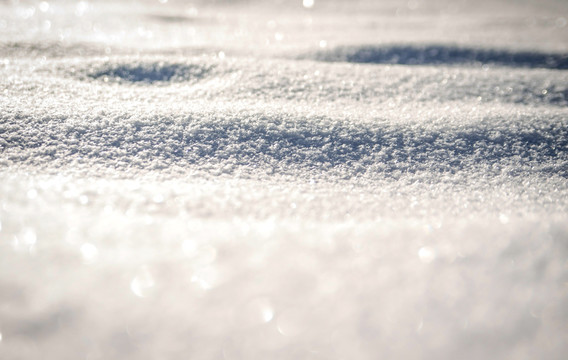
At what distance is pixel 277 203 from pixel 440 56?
1.23 metres

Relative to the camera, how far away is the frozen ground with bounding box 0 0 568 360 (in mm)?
535

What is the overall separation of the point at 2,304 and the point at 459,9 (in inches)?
122

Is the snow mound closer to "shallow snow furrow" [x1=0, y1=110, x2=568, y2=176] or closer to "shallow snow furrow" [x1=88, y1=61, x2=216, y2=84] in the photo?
"shallow snow furrow" [x1=88, y1=61, x2=216, y2=84]

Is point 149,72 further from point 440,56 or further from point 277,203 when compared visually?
point 440,56

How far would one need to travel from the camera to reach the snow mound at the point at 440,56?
160cm

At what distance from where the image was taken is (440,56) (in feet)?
5.51

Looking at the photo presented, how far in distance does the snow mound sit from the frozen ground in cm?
1

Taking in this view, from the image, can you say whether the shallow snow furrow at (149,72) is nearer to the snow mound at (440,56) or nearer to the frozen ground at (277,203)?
the frozen ground at (277,203)

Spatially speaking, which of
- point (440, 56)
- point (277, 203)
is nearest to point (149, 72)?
point (277, 203)

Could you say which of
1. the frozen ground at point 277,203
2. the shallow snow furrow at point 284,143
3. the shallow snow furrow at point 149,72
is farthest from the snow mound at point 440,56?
the shallow snow furrow at point 284,143

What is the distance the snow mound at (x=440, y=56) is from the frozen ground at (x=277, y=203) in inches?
0.6

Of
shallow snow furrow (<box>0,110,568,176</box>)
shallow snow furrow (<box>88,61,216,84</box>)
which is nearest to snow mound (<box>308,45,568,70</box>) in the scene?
shallow snow furrow (<box>88,61,216,84</box>)

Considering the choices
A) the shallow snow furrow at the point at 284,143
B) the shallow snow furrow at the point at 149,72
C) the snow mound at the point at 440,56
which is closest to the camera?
the shallow snow furrow at the point at 284,143

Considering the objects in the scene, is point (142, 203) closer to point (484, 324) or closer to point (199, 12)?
point (484, 324)
